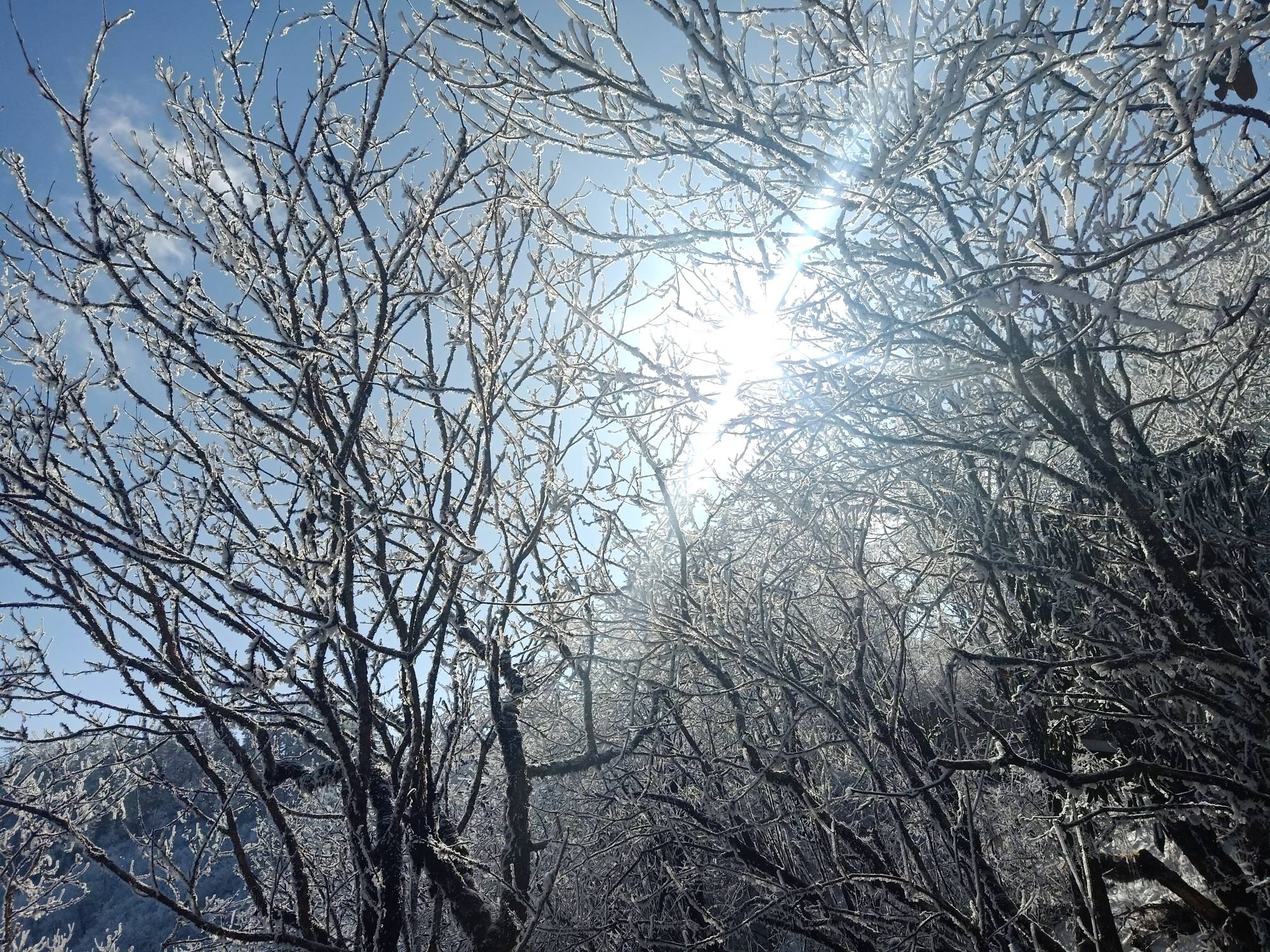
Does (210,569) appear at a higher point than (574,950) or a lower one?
higher

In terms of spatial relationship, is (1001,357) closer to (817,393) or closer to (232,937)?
(817,393)

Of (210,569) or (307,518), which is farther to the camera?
(307,518)

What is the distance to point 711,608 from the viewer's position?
13.7 feet

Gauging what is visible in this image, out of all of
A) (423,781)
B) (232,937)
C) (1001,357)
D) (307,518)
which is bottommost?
(232,937)

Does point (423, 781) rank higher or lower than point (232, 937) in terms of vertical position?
higher

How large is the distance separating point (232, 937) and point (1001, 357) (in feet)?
11.7

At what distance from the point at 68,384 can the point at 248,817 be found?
33864 mm

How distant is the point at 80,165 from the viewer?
5.91ft

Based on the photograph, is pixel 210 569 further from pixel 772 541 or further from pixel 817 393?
pixel 772 541

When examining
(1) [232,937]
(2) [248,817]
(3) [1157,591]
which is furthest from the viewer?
(2) [248,817]

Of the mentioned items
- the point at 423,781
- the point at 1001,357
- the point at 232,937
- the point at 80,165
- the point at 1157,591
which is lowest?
the point at 232,937

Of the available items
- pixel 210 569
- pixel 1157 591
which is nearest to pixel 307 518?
pixel 210 569

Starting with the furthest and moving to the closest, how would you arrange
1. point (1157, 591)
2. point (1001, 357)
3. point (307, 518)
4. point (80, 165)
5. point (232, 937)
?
point (1157, 591)
point (1001, 357)
point (307, 518)
point (232, 937)
point (80, 165)

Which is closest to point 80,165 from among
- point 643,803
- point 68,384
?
point 68,384
